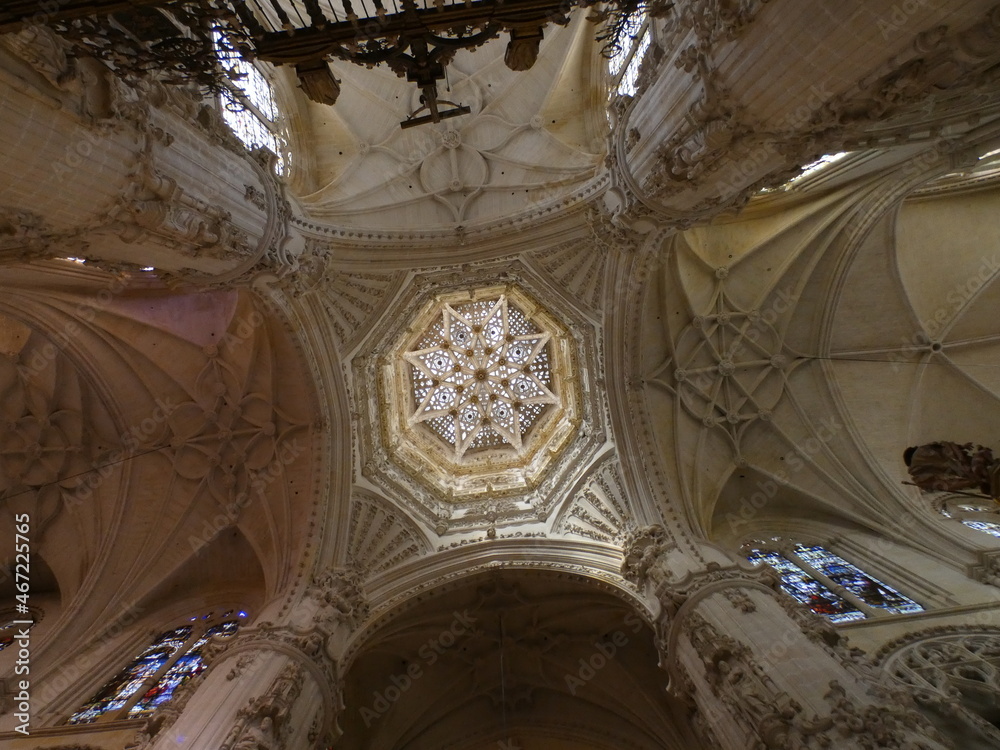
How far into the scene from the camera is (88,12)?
453cm

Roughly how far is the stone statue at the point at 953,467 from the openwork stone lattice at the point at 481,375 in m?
10.7

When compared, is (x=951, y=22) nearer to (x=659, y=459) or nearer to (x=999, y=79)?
(x=999, y=79)

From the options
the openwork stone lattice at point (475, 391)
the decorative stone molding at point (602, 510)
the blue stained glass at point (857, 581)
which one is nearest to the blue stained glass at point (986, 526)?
the blue stained glass at point (857, 581)

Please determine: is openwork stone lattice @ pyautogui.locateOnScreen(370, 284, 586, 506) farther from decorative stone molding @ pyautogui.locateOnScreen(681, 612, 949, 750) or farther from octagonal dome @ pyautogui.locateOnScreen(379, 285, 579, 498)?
decorative stone molding @ pyautogui.locateOnScreen(681, 612, 949, 750)

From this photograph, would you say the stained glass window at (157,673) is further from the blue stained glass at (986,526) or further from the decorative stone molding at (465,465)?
the blue stained glass at (986,526)

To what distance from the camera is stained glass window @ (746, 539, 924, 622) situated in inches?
447

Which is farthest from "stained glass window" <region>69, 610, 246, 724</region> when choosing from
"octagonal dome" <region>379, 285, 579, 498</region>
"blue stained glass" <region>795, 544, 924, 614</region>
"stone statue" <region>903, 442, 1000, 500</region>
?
"blue stained glass" <region>795, 544, 924, 614</region>

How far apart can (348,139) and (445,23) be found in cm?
1492

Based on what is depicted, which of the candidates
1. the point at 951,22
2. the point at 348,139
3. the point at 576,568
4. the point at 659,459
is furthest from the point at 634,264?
the point at 348,139

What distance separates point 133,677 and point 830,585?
14711 mm

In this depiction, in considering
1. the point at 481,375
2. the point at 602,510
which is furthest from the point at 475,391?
the point at 602,510

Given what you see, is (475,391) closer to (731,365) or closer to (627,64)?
(731,365)

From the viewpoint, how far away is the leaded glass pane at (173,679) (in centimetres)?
1095

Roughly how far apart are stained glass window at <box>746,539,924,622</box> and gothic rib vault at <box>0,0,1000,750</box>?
0.52 metres
